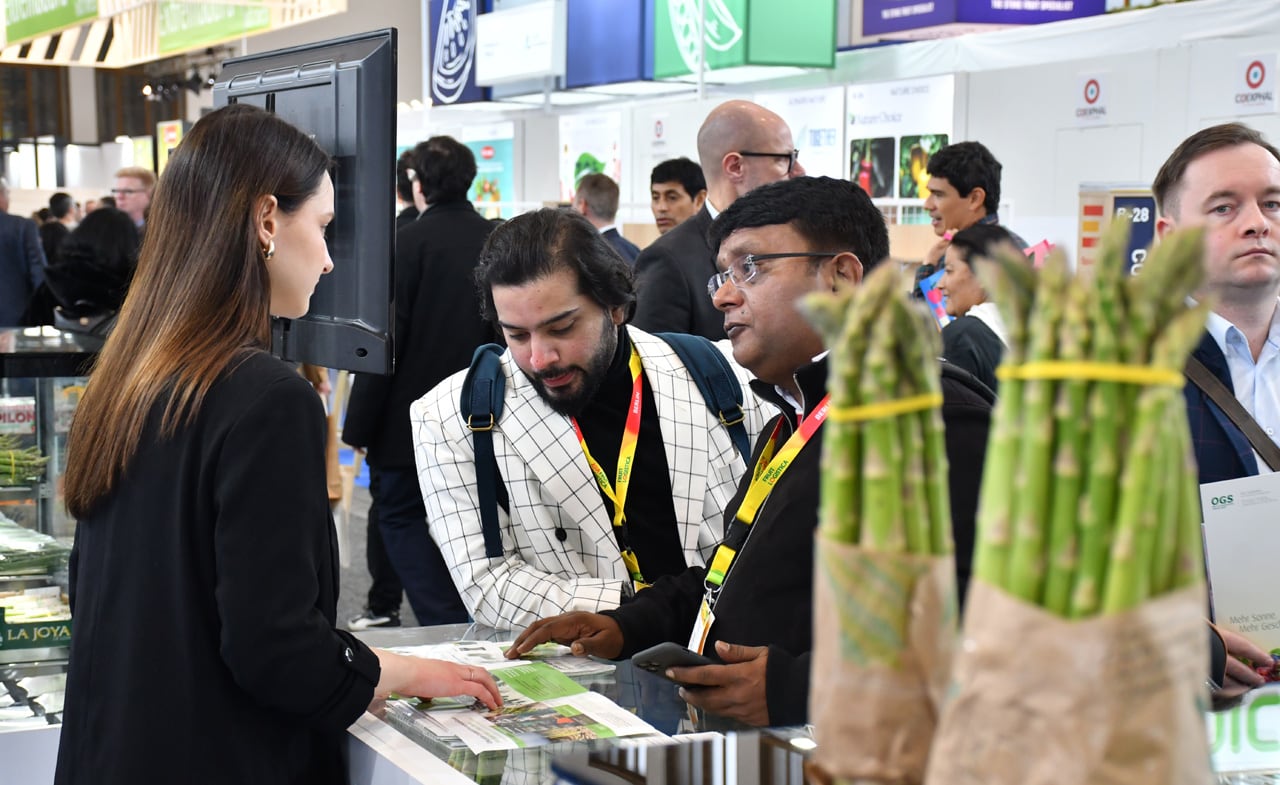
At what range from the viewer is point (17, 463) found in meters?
3.06

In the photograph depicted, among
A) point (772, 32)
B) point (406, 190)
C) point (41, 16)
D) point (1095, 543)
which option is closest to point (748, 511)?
point (1095, 543)

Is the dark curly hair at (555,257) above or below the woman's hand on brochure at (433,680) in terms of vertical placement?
above

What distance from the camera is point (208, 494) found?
1.66m

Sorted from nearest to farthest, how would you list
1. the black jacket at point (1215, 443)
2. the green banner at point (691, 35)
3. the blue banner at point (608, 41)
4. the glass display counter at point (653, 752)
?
the glass display counter at point (653, 752) → the black jacket at point (1215, 443) → the green banner at point (691, 35) → the blue banner at point (608, 41)

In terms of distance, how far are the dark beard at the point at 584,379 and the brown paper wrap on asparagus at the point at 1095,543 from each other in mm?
1790

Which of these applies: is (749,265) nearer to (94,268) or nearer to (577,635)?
(577,635)

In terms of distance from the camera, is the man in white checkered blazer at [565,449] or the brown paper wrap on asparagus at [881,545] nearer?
the brown paper wrap on asparagus at [881,545]

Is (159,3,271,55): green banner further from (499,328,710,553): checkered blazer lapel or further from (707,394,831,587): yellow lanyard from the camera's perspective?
(707,394,831,587): yellow lanyard

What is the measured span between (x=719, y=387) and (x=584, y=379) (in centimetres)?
29

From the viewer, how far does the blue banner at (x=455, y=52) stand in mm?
13023

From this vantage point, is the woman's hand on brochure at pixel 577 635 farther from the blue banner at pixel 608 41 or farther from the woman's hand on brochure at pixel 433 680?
the blue banner at pixel 608 41

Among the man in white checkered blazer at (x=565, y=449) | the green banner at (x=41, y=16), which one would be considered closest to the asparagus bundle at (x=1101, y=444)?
the man in white checkered blazer at (x=565, y=449)

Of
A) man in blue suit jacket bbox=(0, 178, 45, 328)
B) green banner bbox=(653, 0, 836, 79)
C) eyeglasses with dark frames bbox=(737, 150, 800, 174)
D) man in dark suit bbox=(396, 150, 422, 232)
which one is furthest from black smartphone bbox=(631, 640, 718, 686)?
green banner bbox=(653, 0, 836, 79)

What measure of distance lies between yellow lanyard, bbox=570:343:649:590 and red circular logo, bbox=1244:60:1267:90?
169 inches
